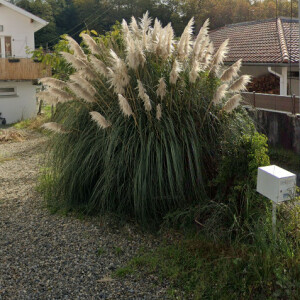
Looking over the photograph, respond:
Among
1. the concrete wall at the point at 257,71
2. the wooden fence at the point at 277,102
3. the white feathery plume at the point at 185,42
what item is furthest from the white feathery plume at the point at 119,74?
the concrete wall at the point at 257,71

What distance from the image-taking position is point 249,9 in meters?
39.9

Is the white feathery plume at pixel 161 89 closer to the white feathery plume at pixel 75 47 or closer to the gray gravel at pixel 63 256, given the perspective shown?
the white feathery plume at pixel 75 47

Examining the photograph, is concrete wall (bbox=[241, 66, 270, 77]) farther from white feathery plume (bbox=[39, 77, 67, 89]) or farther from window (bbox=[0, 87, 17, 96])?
white feathery plume (bbox=[39, 77, 67, 89])

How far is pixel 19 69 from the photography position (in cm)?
1936

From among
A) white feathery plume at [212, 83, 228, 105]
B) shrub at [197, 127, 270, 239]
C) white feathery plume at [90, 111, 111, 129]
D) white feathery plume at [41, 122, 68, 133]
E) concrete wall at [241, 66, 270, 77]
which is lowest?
shrub at [197, 127, 270, 239]

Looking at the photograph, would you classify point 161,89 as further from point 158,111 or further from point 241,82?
point 241,82

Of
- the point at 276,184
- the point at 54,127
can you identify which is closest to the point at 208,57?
the point at 54,127

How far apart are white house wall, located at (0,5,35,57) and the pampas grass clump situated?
54.3ft

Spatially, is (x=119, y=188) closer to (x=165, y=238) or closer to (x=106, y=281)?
(x=165, y=238)

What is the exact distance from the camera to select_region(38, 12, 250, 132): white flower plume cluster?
16.6ft

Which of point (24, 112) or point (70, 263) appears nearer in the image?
point (70, 263)

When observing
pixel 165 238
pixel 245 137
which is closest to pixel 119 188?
pixel 165 238

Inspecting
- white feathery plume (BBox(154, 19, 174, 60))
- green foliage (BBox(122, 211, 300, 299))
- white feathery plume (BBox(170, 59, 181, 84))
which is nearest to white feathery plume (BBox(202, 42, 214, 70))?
white feathery plume (BBox(154, 19, 174, 60))

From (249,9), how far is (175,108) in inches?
1494
